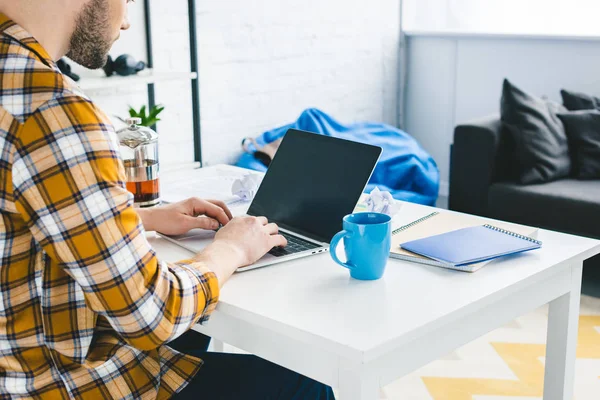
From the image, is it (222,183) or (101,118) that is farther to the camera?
(222,183)

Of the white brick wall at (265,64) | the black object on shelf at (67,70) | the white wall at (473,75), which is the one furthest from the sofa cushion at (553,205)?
the black object on shelf at (67,70)

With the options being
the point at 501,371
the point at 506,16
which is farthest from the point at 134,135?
the point at 506,16

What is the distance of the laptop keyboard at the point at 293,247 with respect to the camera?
138 centimetres

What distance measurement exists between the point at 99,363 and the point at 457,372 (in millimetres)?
1513

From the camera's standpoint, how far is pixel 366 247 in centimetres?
122

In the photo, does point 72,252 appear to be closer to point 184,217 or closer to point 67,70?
point 184,217

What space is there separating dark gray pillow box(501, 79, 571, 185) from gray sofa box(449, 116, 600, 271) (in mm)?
47

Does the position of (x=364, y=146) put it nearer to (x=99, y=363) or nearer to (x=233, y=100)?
(x=99, y=363)

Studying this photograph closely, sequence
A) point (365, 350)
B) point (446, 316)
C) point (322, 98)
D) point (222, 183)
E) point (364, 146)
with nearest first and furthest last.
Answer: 1. point (365, 350)
2. point (446, 316)
3. point (364, 146)
4. point (222, 183)
5. point (322, 98)

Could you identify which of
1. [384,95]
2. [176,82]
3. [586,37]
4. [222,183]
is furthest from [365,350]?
[384,95]

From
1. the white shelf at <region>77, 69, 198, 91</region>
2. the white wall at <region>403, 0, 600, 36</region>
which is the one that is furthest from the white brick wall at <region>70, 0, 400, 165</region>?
the white shelf at <region>77, 69, 198, 91</region>

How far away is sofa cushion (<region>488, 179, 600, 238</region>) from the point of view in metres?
2.94

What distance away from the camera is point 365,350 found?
993mm

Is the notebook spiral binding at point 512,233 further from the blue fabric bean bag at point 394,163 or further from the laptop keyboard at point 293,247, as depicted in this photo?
the blue fabric bean bag at point 394,163
